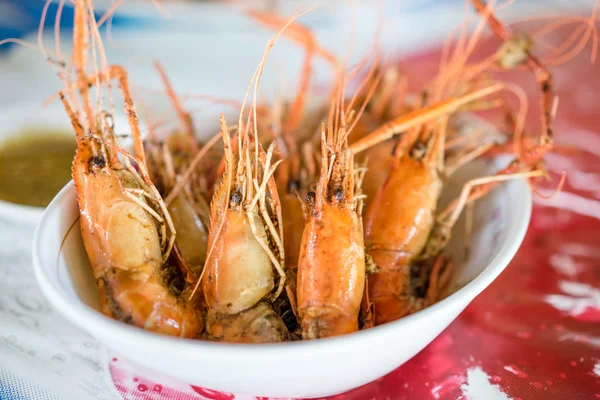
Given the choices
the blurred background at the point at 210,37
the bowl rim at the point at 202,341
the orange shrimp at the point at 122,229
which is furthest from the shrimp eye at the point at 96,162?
the blurred background at the point at 210,37

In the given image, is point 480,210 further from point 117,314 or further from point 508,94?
point 508,94

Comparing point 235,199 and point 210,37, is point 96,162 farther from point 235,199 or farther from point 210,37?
point 210,37

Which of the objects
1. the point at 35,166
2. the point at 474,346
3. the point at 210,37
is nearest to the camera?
the point at 474,346

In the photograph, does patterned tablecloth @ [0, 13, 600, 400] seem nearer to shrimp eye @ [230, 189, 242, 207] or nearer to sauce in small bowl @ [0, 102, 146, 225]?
sauce in small bowl @ [0, 102, 146, 225]

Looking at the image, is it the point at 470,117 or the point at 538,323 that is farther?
the point at 470,117

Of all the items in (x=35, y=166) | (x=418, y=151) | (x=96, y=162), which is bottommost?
(x=35, y=166)

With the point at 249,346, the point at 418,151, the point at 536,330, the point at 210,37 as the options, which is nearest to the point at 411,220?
the point at 418,151

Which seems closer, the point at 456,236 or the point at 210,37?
the point at 456,236

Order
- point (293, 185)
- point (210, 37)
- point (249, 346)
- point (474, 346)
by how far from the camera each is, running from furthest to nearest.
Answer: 1. point (210, 37)
2. point (293, 185)
3. point (474, 346)
4. point (249, 346)

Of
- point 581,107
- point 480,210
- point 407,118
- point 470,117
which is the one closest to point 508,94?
point 581,107
